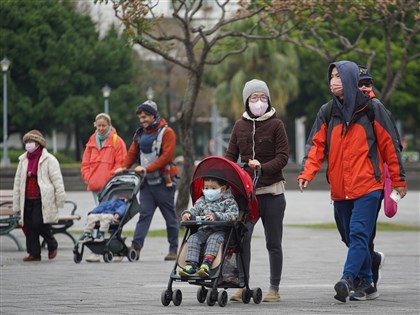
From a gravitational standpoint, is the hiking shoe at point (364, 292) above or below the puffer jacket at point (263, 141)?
below

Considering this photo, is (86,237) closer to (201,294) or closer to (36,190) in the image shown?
(36,190)

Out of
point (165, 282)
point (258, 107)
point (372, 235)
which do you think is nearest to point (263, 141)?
point (258, 107)

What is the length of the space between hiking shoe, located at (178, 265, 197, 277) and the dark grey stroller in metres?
5.30

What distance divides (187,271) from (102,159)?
22.4 ft

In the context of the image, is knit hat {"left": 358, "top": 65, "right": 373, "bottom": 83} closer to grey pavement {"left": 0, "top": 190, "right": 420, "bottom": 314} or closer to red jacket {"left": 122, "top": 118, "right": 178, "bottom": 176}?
grey pavement {"left": 0, "top": 190, "right": 420, "bottom": 314}

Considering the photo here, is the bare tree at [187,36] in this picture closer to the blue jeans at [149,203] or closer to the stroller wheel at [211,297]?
the blue jeans at [149,203]

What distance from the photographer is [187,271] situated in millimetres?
10352

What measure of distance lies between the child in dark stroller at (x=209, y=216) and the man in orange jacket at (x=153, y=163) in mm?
4832

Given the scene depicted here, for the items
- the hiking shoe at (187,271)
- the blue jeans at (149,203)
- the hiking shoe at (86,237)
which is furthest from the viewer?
the blue jeans at (149,203)

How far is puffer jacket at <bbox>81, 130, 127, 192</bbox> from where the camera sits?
16.9m

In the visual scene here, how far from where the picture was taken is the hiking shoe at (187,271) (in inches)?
406

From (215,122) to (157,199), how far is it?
53.5 m

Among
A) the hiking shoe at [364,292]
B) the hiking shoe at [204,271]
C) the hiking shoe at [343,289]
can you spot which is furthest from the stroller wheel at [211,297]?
the hiking shoe at [364,292]

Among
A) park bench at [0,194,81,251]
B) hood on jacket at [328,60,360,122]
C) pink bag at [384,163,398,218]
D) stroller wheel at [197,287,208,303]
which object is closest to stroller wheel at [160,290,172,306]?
stroller wheel at [197,287,208,303]
